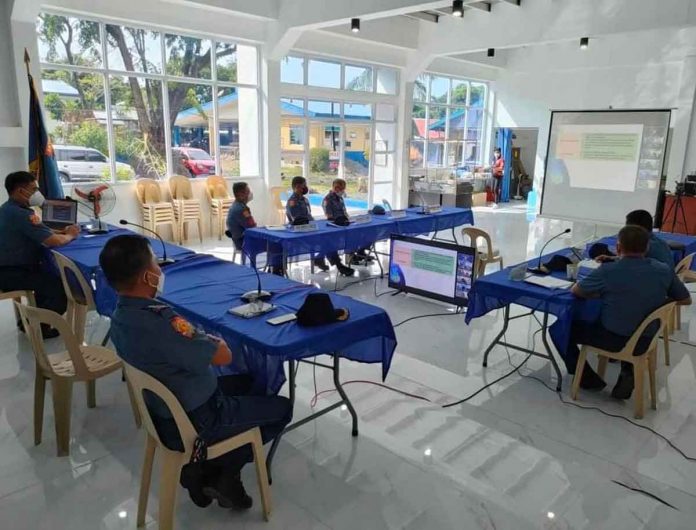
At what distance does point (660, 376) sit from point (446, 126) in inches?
405

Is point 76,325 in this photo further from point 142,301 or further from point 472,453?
point 472,453

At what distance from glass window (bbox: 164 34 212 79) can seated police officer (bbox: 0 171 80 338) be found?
15.2 ft

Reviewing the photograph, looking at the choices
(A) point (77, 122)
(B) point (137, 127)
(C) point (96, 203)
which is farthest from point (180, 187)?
(C) point (96, 203)

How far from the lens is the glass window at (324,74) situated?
954 cm

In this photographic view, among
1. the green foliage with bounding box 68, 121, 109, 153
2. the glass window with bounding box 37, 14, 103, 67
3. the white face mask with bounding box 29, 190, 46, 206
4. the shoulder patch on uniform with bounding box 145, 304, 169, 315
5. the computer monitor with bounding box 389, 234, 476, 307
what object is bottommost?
the computer monitor with bounding box 389, 234, 476, 307

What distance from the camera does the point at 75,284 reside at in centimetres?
336

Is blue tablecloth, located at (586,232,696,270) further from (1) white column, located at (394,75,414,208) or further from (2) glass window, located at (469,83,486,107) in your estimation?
(2) glass window, located at (469,83,486,107)

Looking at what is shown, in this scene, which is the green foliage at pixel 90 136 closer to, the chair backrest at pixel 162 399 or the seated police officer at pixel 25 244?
the seated police officer at pixel 25 244


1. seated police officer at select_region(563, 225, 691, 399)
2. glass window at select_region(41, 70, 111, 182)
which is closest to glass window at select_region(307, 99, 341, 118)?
glass window at select_region(41, 70, 111, 182)

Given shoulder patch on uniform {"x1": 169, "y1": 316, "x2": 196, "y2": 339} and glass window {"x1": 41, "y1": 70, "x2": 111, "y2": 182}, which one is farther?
glass window {"x1": 41, "y1": 70, "x2": 111, "y2": 182}

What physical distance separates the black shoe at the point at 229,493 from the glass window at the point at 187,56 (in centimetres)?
707

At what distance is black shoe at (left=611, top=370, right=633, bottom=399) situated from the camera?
315 centimetres

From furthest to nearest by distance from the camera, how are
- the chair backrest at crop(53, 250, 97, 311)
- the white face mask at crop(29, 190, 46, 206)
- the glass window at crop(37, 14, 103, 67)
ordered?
the glass window at crop(37, 14, 103, 67)
the white face mask at crop(29, 190, 46, 206)
the chair backrest at crop(53, 250, 97, 311)

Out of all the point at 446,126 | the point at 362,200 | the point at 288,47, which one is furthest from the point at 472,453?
the point at 446,126
